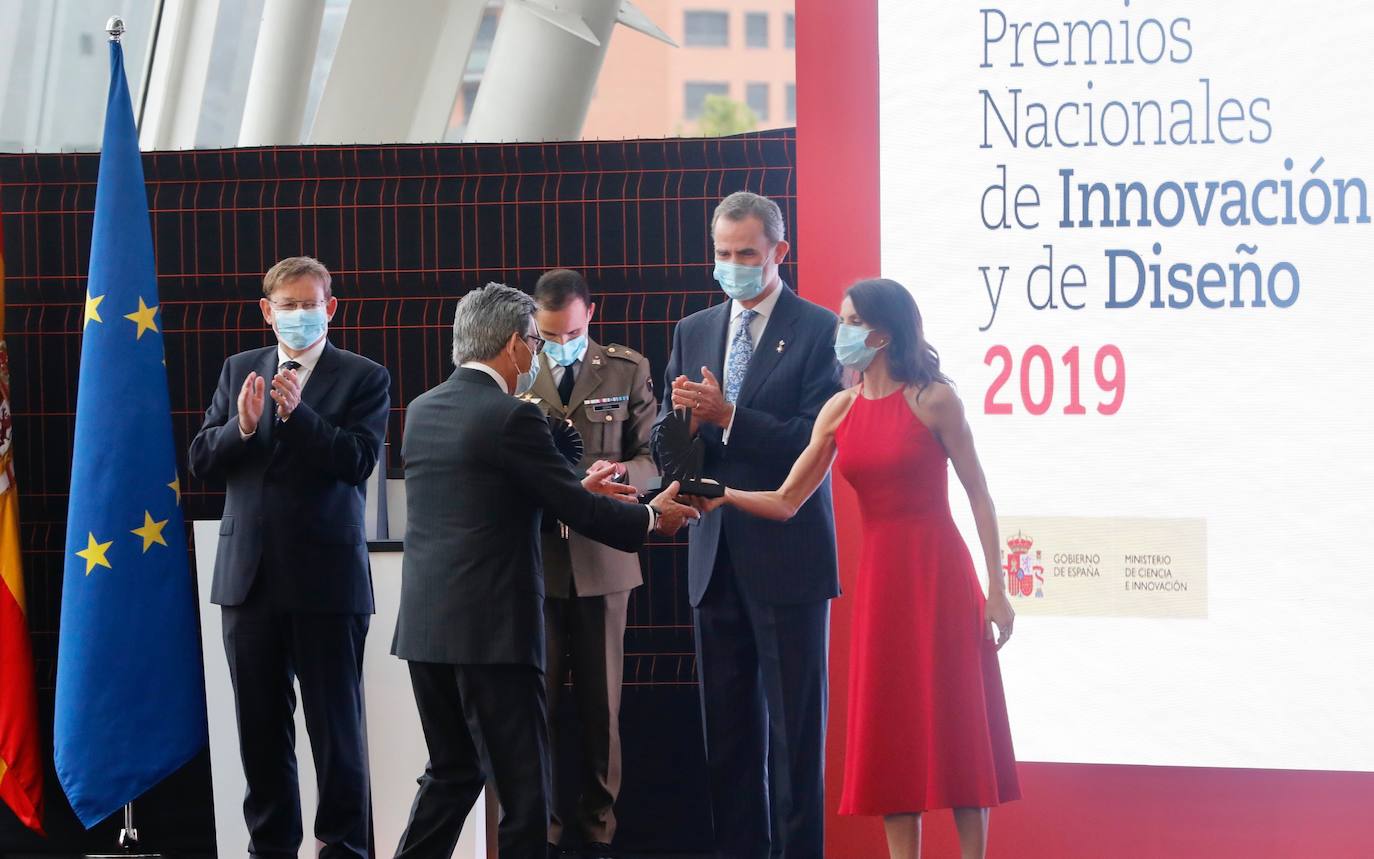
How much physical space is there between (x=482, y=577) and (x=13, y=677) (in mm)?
1906

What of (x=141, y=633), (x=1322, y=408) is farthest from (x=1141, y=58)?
(x=141, y=633)

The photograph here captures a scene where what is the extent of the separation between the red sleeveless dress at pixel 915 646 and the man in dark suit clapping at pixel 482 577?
671 mm

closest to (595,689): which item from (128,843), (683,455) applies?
(683,455)

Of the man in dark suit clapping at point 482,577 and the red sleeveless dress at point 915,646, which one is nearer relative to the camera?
the man in dark suit clapping at point 482,577

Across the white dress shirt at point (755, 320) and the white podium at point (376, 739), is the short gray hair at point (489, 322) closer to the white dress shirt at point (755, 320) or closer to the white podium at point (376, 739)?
the white dress shirt at point (755, 320)

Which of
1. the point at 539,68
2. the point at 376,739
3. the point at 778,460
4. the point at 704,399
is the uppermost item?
the point at 539,68

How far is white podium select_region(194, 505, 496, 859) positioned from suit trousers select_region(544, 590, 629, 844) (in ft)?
0.95

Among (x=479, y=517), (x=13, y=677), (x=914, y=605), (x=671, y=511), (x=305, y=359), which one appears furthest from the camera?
(x=13, y=677)

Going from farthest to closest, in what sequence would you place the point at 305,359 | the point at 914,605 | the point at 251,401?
the point at 305,359 → the point at 251,401 → the point at 914,605

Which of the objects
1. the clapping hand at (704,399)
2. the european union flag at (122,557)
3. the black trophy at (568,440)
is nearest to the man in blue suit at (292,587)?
the european union flag at (122,557)

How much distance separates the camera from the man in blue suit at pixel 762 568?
343cm

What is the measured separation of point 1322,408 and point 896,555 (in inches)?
52.9

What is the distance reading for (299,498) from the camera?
3.60 meters

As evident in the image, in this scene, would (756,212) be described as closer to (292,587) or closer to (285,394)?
(285,394)
